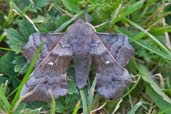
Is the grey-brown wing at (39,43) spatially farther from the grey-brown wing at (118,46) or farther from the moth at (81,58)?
the grey-brown wing at (118,46)

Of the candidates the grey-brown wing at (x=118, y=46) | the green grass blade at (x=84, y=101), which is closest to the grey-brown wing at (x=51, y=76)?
the green grass blade at (x=84, y=101)

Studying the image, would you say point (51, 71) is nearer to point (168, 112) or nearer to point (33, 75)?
point (33, 75)

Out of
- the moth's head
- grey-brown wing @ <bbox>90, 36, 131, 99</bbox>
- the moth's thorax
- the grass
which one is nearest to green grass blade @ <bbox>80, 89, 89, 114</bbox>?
the grass

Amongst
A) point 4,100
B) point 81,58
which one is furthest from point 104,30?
point 4,100

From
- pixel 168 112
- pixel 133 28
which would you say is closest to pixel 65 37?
pixel 133 28

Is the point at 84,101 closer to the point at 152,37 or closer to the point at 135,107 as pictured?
the point at 135,107
